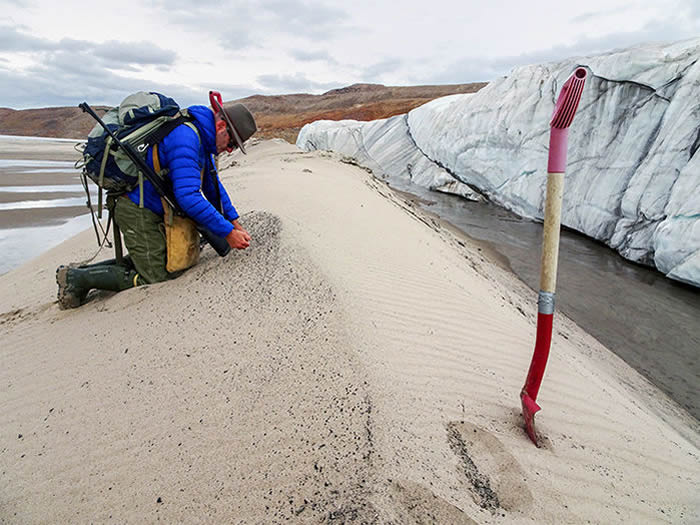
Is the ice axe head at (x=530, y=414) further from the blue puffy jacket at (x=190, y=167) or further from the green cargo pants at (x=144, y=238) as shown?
the green cargo pants at (x=144, y=238)

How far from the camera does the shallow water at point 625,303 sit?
456cm

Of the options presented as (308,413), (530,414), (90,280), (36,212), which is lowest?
(36,212)

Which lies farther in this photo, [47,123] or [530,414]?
[47,123]

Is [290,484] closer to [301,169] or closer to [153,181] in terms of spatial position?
[153,181]

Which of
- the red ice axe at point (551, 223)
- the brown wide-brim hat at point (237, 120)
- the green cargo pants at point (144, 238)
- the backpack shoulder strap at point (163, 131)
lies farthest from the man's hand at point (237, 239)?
the red ice axe at point (551, 223)

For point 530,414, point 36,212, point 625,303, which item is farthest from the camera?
point 36,212

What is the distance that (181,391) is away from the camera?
238 centimetres

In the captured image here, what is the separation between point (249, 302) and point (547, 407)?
2202 millimetres

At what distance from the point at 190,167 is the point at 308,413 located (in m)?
1.94

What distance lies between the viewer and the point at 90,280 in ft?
11.6

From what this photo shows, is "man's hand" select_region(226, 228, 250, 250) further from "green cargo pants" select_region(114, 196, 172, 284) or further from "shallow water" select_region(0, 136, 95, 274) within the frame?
"shallow water" select_region(0, 136, 95, 274)

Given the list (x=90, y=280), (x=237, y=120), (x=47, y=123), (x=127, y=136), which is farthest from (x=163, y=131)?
(x=47, y=123)

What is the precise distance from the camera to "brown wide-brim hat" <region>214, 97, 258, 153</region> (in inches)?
121

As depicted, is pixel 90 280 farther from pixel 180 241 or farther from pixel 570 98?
pixel 570 98
